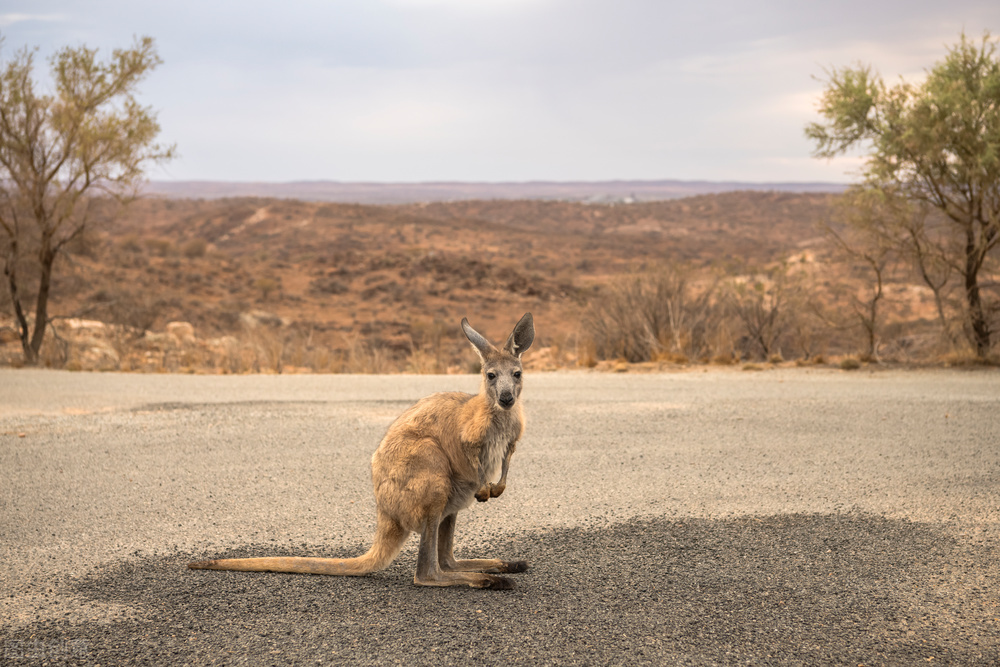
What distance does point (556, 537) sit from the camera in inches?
198

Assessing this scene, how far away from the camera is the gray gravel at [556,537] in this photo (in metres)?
3.63

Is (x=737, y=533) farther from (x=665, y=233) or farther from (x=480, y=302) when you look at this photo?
(x=665, y=233)

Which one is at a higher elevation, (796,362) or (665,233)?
(665,233)

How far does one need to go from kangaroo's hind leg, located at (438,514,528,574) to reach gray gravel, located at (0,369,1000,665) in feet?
0.46

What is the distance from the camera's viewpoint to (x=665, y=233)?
7169 cm

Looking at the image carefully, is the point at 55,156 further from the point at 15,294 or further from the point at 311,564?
the point at 311,564

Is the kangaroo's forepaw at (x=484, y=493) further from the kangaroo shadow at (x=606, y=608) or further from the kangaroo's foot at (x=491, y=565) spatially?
the kangaroo's foot at (x=491, y=565)

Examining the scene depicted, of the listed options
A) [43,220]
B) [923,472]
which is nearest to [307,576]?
[923,472]

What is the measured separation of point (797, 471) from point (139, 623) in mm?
5406

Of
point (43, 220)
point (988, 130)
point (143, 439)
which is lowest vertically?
point (143, 439)

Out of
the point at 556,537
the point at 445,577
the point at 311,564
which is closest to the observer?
the point at 445,577

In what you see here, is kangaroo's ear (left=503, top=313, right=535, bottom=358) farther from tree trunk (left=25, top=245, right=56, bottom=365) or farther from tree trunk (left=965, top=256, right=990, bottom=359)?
tree trunk (left=25, top=245, right=56, bottom=365)

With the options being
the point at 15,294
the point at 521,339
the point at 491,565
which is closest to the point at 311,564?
the point at 491,565

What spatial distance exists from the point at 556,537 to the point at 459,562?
0.94 m
